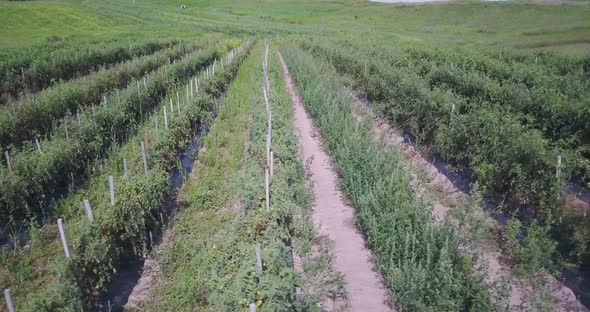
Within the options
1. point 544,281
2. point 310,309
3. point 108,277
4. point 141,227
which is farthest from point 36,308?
point 544,281

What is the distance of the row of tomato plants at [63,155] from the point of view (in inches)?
299

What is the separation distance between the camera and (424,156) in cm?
1171

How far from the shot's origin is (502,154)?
28.1ft

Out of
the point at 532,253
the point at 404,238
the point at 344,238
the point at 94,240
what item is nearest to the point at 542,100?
the point at 532,253

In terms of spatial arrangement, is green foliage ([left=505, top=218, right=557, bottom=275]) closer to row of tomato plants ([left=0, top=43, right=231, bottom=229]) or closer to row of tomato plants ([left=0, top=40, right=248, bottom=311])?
row of tomato plants ([left=0, top=40, right=248, bottom=311])

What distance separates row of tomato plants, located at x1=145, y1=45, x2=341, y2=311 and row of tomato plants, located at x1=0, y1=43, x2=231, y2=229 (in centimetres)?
273

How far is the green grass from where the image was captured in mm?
39406

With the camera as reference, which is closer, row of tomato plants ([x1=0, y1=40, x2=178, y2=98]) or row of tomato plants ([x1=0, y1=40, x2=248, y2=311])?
row of tomato plants ([x1=0, y1=40, x2=248, y2=311])

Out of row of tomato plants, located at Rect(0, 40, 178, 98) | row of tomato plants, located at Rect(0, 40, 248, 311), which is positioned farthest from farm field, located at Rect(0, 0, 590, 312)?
row of tomato plants, located at Rect(0, 40, 178, 98)

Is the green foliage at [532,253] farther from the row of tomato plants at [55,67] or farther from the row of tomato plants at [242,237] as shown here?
the row of tomato plants at [55,67]

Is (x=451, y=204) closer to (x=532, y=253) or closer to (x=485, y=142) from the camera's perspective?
(x=485, y=142)

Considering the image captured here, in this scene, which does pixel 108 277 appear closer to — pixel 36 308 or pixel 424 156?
pixel 36 308

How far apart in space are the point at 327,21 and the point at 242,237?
70.5 m

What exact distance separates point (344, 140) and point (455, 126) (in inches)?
115
